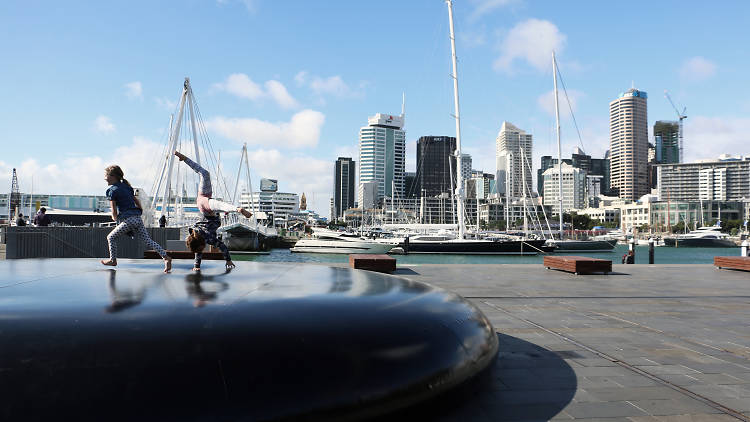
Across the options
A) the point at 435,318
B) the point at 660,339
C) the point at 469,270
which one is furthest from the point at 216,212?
the point at 469,270

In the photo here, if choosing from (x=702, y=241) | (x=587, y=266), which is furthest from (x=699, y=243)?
(x=587, y=266)

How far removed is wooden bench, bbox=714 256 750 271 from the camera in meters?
19.1

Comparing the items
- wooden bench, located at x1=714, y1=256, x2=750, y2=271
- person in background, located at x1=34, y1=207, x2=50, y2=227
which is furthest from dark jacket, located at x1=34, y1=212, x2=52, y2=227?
wooden bench, located at x1=714, y1=256, x2=750, y2=271

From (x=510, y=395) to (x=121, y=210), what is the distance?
5.51m

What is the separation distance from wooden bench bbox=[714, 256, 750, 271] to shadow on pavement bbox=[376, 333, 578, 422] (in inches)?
726

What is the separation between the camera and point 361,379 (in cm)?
349

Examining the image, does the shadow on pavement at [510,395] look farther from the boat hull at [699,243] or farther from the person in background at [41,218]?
the boat hull at [699,243]

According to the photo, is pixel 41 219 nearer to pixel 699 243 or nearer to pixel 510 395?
pixel 510 395

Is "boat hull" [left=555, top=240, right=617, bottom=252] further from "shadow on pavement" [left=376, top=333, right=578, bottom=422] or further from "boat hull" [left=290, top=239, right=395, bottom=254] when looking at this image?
"shadow on pavement" [left=376, top=333, right=578, bottom=422]

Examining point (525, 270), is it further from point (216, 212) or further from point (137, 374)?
point (137, 374)

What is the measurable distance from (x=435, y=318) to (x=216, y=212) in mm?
3788

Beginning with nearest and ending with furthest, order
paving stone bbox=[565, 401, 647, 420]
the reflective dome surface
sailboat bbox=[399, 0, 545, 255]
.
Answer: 1. the reflective dome surface
2. paving stone bbox=[565, 401, 647, 420]
3. sailboat bbox=[399, 0, 545, 255]

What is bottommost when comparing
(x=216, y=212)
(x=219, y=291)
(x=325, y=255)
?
(x=325, y=255)

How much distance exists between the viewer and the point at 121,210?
6.42m
